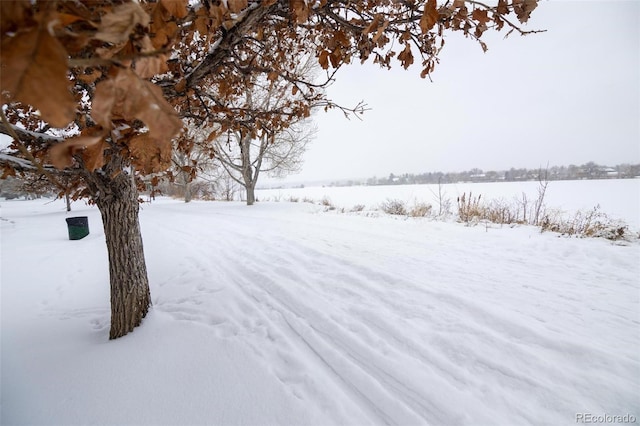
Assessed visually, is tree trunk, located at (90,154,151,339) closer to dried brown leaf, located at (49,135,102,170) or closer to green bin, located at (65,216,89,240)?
dried brown leaf, located at (49,135,102,170)

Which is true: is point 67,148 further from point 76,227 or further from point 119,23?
point 76,227

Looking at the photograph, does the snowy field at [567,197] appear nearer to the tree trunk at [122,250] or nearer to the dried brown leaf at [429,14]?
the dried brown leaf at [429,14]

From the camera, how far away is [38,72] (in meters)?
0.39

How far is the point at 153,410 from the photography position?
4.78ft

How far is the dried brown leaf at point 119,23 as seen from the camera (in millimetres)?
496

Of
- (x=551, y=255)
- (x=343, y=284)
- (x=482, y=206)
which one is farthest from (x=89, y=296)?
(x=482, y=206)

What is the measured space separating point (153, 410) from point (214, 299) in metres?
1.39

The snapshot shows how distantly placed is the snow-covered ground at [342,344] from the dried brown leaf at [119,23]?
1.69m

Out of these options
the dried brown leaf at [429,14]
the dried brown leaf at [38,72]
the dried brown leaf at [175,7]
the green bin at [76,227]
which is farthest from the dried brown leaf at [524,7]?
the green bin at [76,227]

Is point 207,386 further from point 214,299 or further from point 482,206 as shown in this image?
point 482,206

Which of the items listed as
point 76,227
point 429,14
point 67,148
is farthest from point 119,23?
point 76,227

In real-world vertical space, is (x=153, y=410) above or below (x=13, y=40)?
below

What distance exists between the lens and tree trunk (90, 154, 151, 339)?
84.4 inches

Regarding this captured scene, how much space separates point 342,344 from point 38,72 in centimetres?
211
